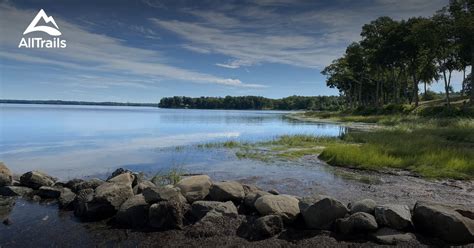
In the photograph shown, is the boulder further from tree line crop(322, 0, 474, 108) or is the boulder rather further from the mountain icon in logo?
tree line crop(322, 0, 474, 108)

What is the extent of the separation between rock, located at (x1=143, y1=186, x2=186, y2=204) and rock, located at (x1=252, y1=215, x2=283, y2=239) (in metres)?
2.54

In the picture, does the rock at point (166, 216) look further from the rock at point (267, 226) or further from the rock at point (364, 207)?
the rock at point (364, 207)

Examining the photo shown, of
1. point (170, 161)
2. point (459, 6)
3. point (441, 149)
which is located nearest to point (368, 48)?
point (459, 6)

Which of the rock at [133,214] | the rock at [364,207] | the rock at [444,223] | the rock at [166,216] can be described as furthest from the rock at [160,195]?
the rock at [444,223]

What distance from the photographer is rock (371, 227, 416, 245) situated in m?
9.27

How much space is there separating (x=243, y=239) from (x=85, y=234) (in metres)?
4.15

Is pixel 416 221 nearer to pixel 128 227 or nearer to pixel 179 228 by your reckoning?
pixel 179 228

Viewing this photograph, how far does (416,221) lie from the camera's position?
9.98 meters

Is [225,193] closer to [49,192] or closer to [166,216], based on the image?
[166,216]

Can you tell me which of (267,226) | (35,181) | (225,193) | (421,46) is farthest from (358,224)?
(421,46)

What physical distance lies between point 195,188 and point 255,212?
225 cm

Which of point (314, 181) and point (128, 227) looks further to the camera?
point (314, 181)

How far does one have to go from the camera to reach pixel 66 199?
491 inches

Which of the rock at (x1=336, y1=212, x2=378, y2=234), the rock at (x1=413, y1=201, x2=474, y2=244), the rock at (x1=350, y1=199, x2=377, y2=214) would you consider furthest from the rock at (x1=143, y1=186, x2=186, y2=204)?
the rock at (x1=413, y1=201, x2=474, y2=244)
